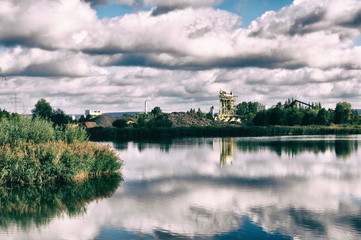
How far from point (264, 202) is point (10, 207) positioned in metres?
11.9

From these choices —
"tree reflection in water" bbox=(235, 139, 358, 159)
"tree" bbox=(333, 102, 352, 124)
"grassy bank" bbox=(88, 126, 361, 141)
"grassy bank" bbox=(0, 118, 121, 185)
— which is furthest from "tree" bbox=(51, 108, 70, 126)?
"tree" bbox=(333, 102, 352, 124)

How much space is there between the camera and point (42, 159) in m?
22.5

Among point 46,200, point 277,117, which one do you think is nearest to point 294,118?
point 277,117

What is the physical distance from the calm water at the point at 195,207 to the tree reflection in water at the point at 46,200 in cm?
4

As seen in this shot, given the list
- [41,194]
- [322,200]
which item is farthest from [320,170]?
[41,194]

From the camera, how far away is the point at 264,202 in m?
16.8

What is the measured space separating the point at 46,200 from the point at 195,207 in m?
7.69

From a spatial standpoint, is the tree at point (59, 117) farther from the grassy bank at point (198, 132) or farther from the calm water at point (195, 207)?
the calm water at point (195, 207)

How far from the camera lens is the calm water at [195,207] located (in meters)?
12.5

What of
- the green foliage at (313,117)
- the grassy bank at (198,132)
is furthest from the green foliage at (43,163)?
the green foliage at (313,117)

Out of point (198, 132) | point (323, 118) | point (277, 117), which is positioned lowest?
point (198, 132)

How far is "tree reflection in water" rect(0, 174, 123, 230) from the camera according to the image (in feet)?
47.6

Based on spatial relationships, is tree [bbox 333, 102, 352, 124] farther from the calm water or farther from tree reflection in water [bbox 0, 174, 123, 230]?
tree reflection in water [bbox 0, 174, 123, 230]

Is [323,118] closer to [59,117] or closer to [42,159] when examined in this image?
[59,117]
